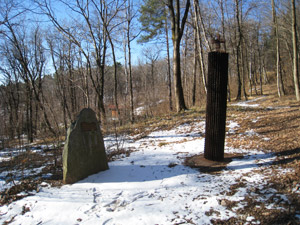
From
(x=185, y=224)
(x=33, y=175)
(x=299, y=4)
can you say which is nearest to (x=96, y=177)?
(x=33, y=175)

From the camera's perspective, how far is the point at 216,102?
4129mm

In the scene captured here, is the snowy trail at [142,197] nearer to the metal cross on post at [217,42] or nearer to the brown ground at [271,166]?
the brown ground at [271,166]

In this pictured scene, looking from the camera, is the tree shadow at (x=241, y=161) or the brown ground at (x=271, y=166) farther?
the tree shadow at (x=241, y=161)

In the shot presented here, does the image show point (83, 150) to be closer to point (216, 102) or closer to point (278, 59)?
point (216, 102)

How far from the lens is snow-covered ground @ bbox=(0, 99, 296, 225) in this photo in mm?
2652

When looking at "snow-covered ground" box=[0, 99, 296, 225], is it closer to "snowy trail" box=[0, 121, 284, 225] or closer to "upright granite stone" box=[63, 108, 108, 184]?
"snowy trail" box=[0, 121, 284, 225]

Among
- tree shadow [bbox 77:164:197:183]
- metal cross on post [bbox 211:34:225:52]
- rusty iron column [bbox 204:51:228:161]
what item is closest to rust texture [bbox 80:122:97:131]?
tree shadow [bbox 77:164:197:183]

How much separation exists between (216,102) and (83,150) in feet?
10.0

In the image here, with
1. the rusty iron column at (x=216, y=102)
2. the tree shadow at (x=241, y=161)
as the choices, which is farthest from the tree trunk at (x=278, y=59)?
the tree shadow at (x=241, y=161)

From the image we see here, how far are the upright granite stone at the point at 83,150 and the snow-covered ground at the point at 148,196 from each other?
199 millimetres

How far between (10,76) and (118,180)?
27536 mm

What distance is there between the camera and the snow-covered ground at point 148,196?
2652 millimetres

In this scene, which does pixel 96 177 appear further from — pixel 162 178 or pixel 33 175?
pixel 33 175

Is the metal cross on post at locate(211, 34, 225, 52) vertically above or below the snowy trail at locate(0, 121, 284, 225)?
above
